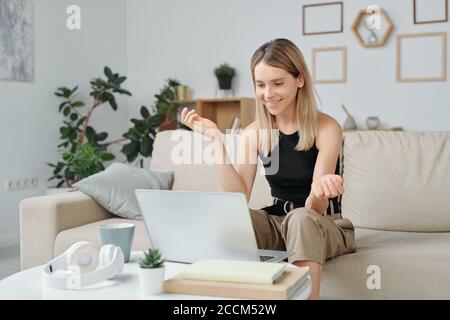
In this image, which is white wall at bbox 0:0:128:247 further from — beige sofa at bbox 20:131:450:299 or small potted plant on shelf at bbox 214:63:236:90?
beige sofa at bbox 20:131:450:299

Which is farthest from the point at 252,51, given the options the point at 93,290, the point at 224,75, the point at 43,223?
the point at 93,290

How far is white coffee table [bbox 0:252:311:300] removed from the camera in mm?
1190

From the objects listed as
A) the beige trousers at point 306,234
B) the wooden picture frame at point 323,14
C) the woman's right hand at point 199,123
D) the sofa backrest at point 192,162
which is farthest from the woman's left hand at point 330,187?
the wooden picture frame at point 323,14

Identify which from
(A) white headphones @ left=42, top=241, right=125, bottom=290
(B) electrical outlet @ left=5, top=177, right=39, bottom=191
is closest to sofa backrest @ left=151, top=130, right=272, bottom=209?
(A) white headphones @ left=42, top=241, right=125, bottom=290

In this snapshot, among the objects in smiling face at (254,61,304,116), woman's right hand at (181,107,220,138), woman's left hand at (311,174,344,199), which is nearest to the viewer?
woman's left hand at (311,174,344,199)

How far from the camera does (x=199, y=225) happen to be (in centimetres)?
138

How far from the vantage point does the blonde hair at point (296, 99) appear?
1.82 meters

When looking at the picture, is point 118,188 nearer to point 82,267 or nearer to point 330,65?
point 82,267

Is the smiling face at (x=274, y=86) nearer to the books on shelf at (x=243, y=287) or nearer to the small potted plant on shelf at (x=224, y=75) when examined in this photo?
the books on shelf at (x=243, y=287)

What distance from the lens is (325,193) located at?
1454 millimetres

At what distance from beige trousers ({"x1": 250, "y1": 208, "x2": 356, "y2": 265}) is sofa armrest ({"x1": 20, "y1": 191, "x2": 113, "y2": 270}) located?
3.08 ft

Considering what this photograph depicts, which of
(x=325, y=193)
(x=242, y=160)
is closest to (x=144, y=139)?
(x=242, y=160)

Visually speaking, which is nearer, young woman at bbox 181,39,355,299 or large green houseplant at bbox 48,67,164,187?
young woman at bbox 181,39,355,299
